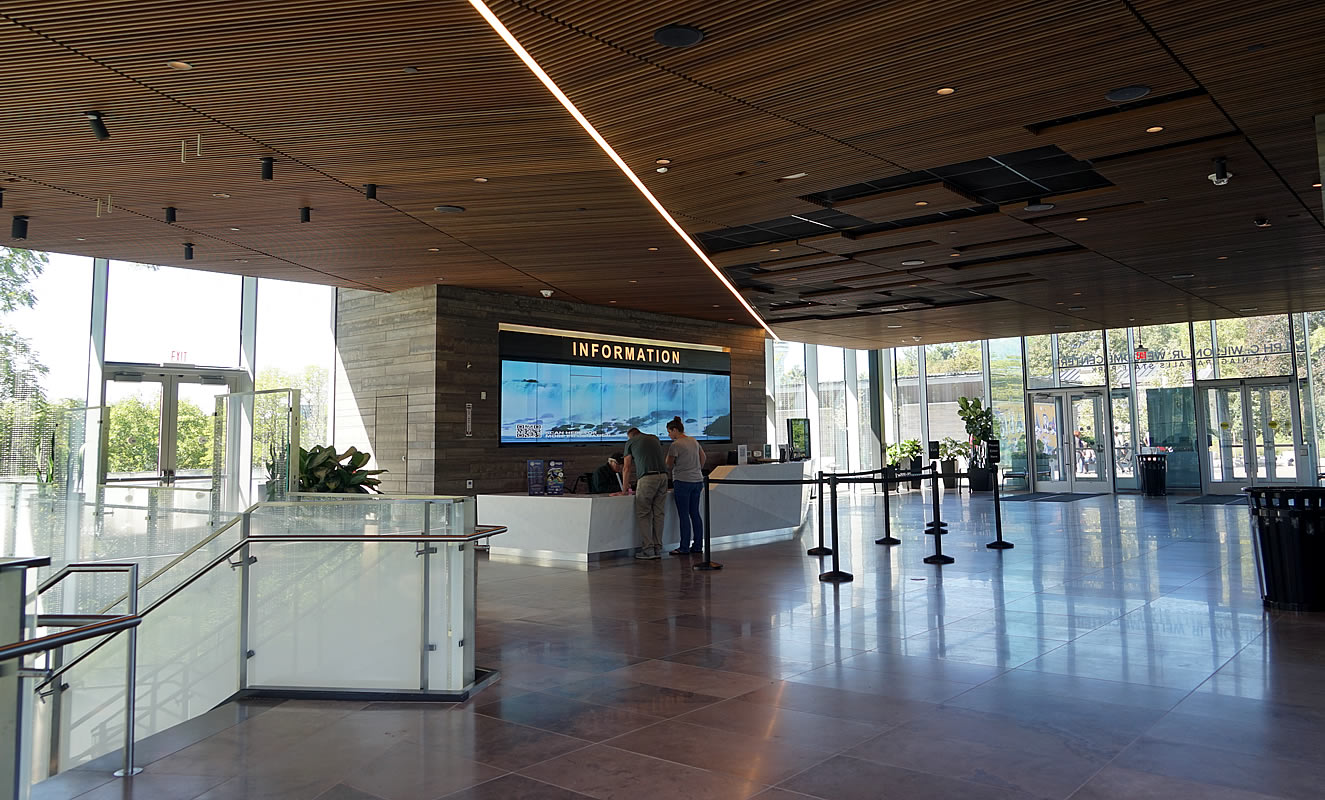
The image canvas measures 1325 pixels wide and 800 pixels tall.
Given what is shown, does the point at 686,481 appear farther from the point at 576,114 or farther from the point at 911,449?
the point at 911,449

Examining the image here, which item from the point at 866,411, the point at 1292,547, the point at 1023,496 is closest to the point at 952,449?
the point at 866,411

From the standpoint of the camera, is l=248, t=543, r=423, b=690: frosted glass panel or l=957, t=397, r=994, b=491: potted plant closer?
l=248, t=543, r=423, b=690: frosted glass panel

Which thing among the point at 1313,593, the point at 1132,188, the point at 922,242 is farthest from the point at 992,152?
the point at 1313,593

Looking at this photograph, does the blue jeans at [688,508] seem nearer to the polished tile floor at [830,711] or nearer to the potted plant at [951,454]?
the polished tile floor at [830,711]

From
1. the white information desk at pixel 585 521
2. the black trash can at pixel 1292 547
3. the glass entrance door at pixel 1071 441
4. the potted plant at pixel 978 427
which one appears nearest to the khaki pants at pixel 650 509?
the white information desk at pixel 585 521

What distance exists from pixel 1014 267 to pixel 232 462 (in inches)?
373

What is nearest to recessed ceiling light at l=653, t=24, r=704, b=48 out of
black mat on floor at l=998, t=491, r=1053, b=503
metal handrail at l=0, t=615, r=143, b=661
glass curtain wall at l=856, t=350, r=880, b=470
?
metal handrail at l=0, t=615, r=143, b=661

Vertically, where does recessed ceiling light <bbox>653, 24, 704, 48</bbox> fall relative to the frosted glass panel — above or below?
above

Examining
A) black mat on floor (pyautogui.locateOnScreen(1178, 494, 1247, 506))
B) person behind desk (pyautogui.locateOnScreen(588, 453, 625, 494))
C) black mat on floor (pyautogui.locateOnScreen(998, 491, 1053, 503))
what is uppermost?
person behind desk (pyautogui.locateOnScreen(588, 453, 625, 494))

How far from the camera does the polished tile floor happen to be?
332 centimetres

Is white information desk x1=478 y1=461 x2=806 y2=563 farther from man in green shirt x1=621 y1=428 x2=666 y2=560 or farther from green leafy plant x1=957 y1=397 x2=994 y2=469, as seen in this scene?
green leafy plant x1=957 y1=397 x2=994 y2=469

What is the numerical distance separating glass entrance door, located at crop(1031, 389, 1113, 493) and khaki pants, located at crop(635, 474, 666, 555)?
14.2 m

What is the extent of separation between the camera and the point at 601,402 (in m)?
14.5

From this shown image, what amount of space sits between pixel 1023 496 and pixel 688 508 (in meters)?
12.0
